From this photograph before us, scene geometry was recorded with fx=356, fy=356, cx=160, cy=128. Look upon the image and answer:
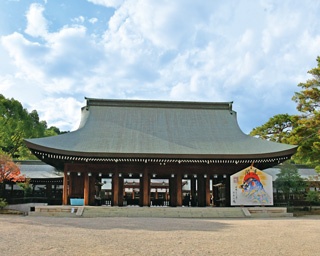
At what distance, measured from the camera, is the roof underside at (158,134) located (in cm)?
1902

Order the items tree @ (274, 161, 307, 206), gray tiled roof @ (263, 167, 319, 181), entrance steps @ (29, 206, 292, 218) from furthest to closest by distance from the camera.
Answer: gray tiled roof @ (263, 167, 319, 181)
tree @ (274, 161, 307, 206)
entrance steps @ (29, 206, 292, 218)

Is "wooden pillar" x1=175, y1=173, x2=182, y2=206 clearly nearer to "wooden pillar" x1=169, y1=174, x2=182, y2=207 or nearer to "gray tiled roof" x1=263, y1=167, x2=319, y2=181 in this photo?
"wooden pillar" x1=169, y1=174, x2=182, y2=207

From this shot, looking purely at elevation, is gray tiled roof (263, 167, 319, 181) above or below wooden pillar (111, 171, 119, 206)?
above

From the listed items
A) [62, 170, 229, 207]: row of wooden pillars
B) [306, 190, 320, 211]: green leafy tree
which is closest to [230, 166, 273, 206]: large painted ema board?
[62, 170, 229, 207]: row of wooden pillars

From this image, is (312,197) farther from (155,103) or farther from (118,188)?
(118,188)

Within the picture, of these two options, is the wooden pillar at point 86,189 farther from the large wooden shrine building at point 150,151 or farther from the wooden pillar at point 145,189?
the wooden pillar at point 145,189

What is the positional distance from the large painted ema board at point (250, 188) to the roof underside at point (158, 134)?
1.10 m

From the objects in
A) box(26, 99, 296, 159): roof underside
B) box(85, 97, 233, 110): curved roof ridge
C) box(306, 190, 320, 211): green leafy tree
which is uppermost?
box(85, 97, 233, 110): curved roof ridge

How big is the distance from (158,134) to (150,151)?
273 centimetres

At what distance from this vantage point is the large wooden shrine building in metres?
19.0

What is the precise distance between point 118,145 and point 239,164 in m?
7.00

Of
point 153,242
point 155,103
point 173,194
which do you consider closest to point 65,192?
point 173,194

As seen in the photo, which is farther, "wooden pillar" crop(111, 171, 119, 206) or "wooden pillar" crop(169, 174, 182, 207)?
"wooden pillar" crop(169, 174, 182, 207)

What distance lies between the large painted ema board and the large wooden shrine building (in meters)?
0.84
